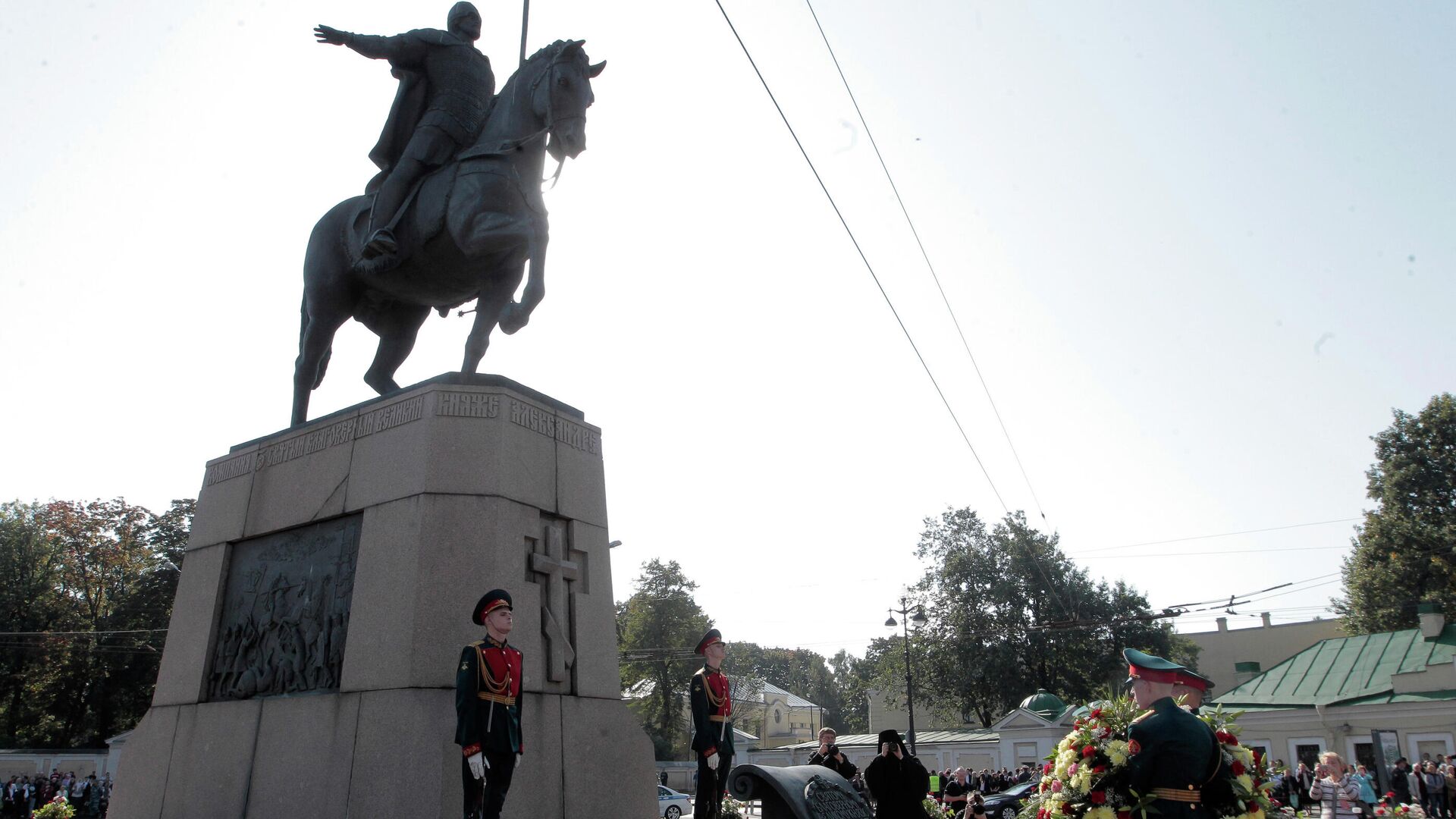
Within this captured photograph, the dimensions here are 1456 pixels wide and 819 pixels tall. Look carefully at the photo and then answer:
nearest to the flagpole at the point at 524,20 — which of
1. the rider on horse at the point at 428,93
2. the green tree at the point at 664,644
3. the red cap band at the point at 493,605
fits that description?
the rider on horse at the point at 428,93

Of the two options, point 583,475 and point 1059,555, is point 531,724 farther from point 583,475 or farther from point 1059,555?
point 1059,555

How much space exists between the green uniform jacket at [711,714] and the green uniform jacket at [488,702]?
5.99 ft

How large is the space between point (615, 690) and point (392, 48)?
5.83m

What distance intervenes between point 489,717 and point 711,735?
7.36 ft

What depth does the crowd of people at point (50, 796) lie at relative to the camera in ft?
96.2

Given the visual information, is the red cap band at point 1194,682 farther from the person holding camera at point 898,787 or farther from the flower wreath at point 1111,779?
the person holding camera at point 898,787

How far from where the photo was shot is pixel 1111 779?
4.32 meters

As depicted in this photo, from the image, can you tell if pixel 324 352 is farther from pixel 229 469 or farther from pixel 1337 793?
pixel 1337 793

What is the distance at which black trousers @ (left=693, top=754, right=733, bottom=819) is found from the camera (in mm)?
6625

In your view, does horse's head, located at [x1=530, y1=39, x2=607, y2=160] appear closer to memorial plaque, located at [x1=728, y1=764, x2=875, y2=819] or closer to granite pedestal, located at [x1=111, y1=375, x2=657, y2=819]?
granite pedestal, located at [x1=111, y1=375, x2=657, y2=819]

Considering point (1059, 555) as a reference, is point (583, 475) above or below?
below

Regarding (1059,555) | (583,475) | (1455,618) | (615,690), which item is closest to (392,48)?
(583,475)

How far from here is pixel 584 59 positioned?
7.71m

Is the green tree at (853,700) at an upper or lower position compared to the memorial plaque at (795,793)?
upper
